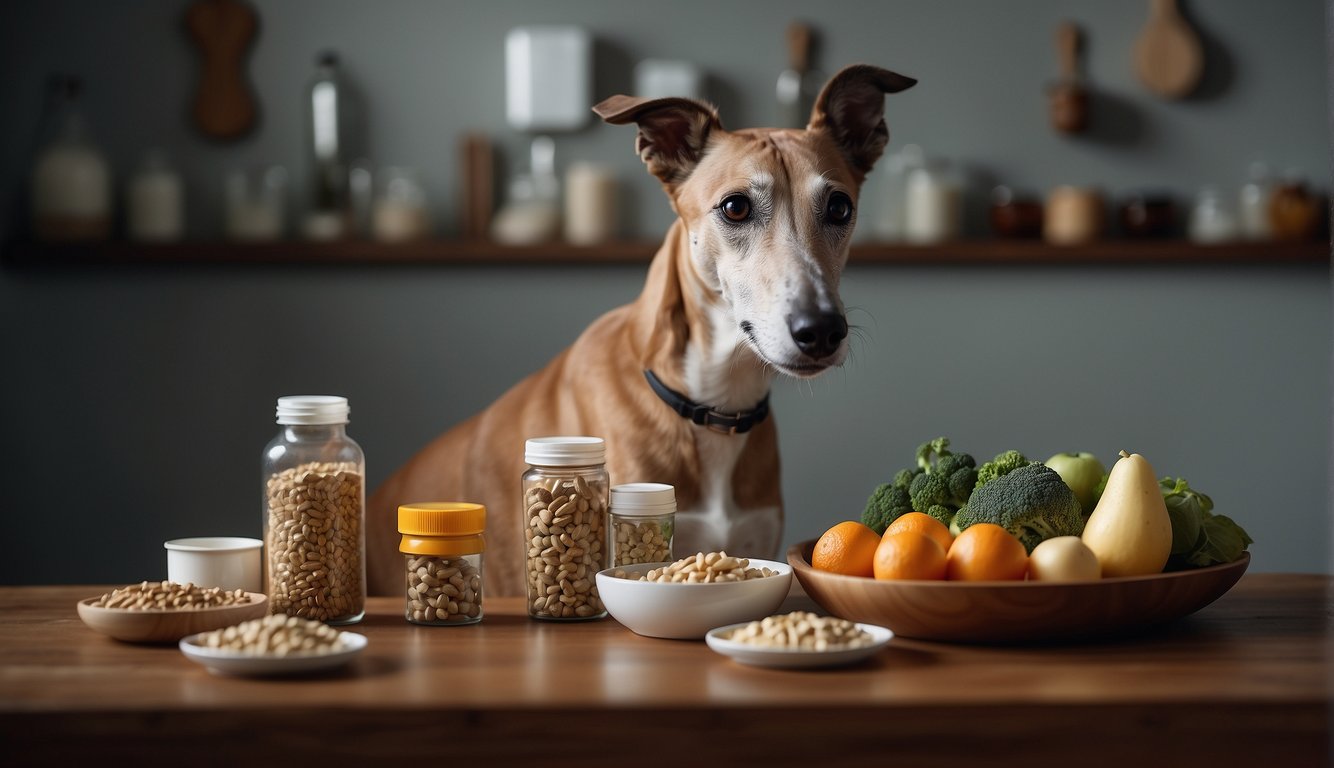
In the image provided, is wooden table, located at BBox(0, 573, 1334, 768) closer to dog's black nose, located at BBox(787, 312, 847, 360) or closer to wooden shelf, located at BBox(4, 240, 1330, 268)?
dog's black nose, located at BBox(787, 312, 847, 360)

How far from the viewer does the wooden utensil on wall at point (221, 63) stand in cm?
362

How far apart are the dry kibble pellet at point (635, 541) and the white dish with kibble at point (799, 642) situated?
231 millimetres

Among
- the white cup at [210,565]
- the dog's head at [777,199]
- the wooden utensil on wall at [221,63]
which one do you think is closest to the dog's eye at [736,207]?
the dog's head at [777,199]

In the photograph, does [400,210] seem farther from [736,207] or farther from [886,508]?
[886,508]

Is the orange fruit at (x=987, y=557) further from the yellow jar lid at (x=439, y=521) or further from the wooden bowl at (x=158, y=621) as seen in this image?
the wooden bowl at (x=158, y=621)

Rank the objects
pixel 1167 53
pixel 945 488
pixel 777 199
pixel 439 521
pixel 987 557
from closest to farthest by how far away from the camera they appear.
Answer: pixel 987 557
pixel 439 521
pixel 945 488
pixel 777 199
pixel 1167 53

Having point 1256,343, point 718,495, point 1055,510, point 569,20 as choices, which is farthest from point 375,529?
point 1256,343

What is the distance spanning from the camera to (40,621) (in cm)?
143

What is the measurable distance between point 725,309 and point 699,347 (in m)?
0.07

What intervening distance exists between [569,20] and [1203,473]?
2439mm

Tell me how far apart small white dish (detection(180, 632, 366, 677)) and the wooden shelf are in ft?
8.24

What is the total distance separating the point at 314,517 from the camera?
1.37 metres

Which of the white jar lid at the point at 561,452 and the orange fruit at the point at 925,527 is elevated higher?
the white jar lid at the point at 561,452

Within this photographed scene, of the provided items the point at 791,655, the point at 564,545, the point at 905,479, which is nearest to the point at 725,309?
the point at 905,479
